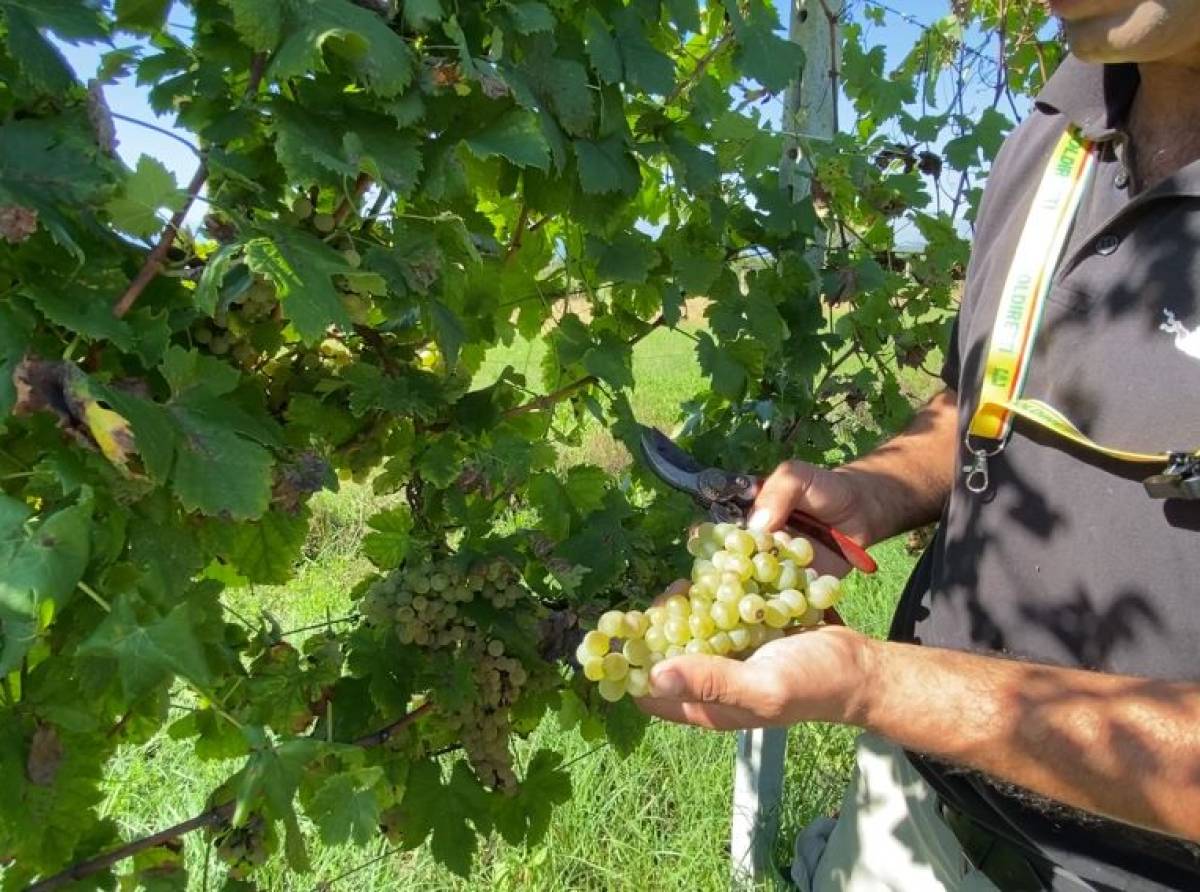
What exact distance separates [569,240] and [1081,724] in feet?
4.40

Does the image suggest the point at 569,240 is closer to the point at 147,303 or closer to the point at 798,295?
the point at 798,295

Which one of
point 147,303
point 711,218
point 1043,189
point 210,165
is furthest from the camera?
point 711,218

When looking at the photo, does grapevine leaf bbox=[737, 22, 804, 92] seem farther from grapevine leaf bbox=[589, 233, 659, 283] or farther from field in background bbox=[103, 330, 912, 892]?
field in background bbox=[103, 330, 912, 892]

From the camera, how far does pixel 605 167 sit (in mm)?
1557

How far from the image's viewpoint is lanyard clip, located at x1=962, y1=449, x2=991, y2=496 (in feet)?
5.28

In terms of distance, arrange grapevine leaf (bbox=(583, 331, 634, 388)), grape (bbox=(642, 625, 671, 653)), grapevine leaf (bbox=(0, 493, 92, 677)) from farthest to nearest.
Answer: grapevine leaf (bbox=(583, 331, 634, 388)), grape (bbox=(642, 625, 671, 653)), grapevine leaf (bbox=(0, 493, 92, 677))

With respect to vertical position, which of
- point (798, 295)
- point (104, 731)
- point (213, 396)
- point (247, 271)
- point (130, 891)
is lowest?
point (130, 891)

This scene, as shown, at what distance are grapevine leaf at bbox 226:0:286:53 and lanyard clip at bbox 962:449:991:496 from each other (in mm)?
1167

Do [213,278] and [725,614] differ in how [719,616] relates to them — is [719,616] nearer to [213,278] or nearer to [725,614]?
[725,614]

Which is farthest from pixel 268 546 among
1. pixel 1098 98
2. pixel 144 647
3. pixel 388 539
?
pixel 1098 98

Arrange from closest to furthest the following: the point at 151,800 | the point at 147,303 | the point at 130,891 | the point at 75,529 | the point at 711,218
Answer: the point at 75,529
the point at 147,303
the point at 130,891
the point at 711,218
the point at 151,800

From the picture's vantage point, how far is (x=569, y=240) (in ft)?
6.97

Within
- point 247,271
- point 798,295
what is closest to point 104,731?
point 247,271

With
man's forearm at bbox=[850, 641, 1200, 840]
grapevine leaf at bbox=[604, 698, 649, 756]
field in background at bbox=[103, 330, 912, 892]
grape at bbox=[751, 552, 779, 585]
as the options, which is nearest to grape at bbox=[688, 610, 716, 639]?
grape at bbox=[751, 552, 779, 585]
